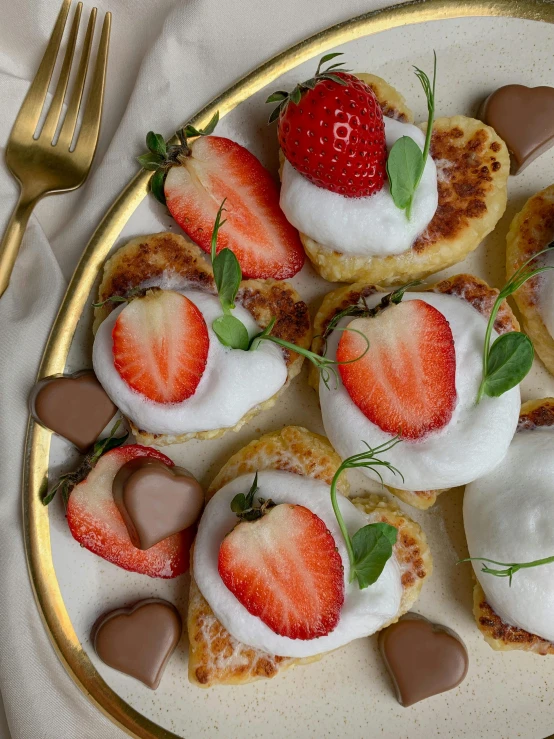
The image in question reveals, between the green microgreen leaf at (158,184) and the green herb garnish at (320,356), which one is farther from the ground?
the green microgreen leaf at (158,184)

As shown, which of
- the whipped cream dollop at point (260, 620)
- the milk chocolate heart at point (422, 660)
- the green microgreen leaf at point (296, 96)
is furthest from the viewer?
the milk chocolate heart at point (422, 660)

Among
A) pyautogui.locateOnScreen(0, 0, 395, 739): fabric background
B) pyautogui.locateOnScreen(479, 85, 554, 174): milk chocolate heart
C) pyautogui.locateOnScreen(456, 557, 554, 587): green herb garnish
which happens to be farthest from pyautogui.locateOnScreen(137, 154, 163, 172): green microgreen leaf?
pyautogui.locateOnScreen(456, 557, 554, 587): green herb garnish

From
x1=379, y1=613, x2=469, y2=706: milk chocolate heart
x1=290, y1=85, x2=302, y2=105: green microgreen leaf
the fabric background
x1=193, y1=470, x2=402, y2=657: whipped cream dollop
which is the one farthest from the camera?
the fabric background

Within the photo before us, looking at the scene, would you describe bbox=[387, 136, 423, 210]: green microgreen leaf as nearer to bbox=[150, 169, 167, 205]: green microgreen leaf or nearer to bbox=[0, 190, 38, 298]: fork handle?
bbox=[150, 169, 167, 205]: green microgreen leaf

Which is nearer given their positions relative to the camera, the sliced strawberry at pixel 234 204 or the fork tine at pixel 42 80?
the sliced strawberry at pixel 234 204

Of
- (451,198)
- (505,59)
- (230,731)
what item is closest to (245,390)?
(451,198)

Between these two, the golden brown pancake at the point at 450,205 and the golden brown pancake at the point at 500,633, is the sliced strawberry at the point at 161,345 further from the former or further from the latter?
the golden brown pancake at the point at 500,633

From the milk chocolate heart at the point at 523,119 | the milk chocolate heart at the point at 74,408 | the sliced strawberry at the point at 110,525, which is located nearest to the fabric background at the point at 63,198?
the milk chocolate heart at the point at 74,408
